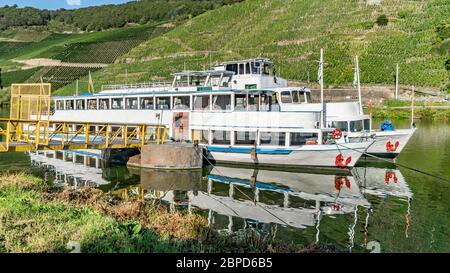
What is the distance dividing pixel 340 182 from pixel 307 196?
147 inches

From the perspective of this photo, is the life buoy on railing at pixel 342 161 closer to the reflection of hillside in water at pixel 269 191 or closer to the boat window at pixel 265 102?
the reflection of hillside in water at pixel 269 191

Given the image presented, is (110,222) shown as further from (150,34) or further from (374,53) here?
(150,34)

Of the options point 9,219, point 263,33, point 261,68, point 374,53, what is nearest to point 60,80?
point 263,33

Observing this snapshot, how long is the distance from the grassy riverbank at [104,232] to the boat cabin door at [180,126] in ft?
49.9

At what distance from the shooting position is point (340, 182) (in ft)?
70.4

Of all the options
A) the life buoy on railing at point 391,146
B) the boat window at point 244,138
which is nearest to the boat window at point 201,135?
the boat window at point 244,138

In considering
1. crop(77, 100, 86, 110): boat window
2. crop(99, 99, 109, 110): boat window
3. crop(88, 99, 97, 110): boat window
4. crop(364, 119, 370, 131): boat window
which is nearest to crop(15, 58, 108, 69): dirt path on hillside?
crop(77, 100, 86, 110): boat window

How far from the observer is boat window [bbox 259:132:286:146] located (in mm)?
25156

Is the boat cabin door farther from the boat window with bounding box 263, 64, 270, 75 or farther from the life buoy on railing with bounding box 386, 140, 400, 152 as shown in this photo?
the life buoy on railing with bounding box 386, 140, 400, 152

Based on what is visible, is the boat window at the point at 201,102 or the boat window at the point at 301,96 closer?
the boat window at the point at 201,102

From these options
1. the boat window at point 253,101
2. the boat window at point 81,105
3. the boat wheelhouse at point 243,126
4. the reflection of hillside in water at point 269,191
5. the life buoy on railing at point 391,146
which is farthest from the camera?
the boat window at point 81,105

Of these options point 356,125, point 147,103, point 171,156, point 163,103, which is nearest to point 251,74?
point 163,103

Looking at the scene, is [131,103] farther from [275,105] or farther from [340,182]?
[340,182]

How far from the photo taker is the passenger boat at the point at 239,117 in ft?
79.1
